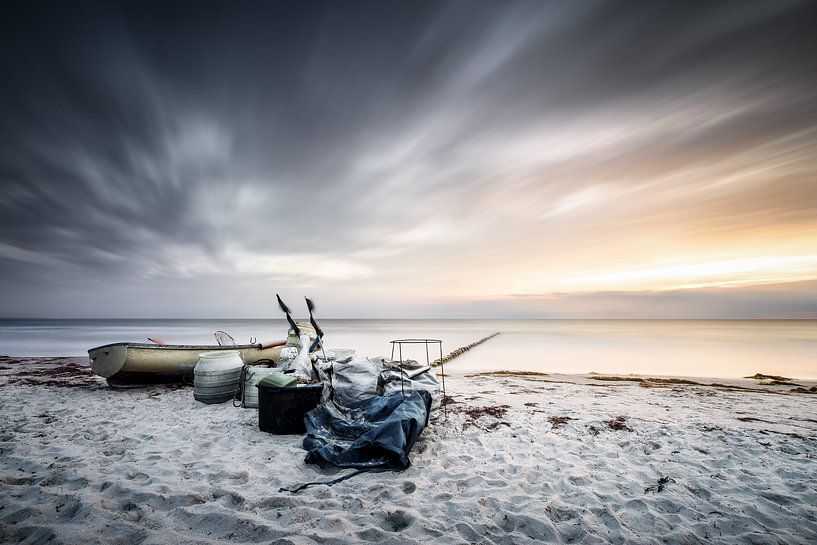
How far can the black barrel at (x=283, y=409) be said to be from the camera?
5.79m

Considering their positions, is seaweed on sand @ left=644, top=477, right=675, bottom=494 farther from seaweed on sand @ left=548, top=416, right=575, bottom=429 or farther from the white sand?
seaweed on sand @ left=548, top=416, right=575, bottom=429

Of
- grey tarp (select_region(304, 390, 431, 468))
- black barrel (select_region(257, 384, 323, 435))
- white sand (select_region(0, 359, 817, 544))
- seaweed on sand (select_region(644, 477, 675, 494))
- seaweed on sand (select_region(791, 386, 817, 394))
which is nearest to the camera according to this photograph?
white sand (select_region(0, 359, 817, 544))

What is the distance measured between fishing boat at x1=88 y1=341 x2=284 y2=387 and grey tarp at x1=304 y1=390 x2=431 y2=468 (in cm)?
350

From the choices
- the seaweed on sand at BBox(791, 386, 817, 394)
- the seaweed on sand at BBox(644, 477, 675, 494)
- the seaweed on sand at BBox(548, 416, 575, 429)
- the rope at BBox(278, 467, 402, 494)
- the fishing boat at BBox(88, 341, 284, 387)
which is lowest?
the seaweed on sand at BBox(791, 386, 817, 394)

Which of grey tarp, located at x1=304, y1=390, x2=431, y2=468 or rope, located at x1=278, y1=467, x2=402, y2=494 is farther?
grey tarp, located at x1=304, y1=390, x2=431, y2=468

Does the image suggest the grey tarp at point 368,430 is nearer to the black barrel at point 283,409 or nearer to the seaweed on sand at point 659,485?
the black barrel at point 283,409

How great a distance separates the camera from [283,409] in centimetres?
579

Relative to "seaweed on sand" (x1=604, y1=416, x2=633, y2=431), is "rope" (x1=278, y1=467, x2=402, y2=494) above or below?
above

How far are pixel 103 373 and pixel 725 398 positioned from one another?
16072 mm

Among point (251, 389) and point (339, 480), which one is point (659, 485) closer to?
point (339, 480)

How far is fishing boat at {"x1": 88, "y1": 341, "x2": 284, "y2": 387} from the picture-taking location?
8.84 metres

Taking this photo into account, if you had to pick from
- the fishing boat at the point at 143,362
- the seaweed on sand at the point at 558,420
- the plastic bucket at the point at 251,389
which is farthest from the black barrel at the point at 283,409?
the seaweed on sand at the point at 558,420

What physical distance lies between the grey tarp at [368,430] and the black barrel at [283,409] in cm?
22

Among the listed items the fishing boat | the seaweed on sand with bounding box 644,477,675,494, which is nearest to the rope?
the seaweed on sand with bounding box 644,477,675,494
